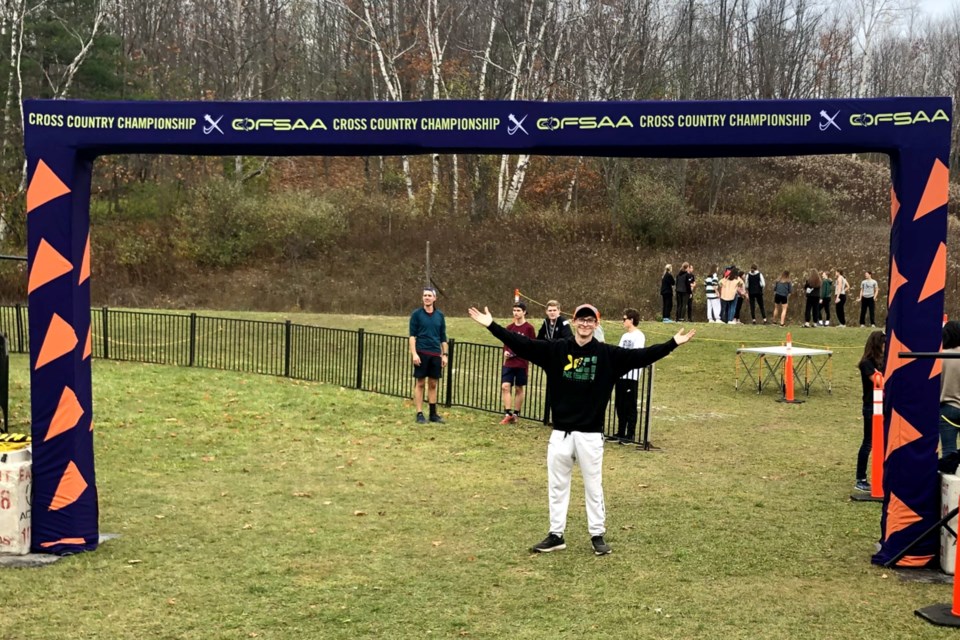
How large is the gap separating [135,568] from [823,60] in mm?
65865

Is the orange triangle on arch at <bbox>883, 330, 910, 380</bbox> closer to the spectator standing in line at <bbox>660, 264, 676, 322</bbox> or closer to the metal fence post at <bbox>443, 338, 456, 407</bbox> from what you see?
the metal fence post at <bbox>443, 338, 456, 407</bbox>

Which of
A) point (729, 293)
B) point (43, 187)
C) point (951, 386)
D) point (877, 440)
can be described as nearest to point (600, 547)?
point (877, 440)

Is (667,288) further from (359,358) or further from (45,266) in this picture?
(45,266)

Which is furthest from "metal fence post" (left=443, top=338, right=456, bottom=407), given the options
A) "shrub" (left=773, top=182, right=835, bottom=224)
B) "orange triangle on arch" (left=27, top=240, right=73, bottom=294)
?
"shrub" (left=773, top=182, right=835, bottom=224)

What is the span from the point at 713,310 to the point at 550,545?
70.0ft

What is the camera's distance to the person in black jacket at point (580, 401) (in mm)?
7941

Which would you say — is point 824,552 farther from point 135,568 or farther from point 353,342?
point 353,342

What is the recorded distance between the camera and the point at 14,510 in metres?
7.79

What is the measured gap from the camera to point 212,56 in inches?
1943

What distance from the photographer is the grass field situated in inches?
254

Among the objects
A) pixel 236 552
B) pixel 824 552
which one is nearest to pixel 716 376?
pixel 824 552

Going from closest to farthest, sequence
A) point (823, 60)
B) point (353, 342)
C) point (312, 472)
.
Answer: point (312, 472) < point (353, 342) < point (823, 60)

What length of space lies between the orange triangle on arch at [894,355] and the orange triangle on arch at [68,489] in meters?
6.51

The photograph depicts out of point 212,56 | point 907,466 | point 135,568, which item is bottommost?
point 135,568
